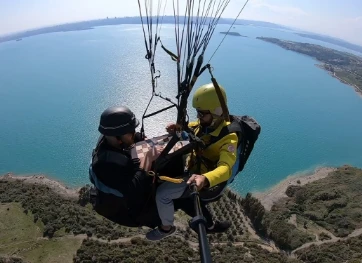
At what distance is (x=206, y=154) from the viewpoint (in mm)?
4023

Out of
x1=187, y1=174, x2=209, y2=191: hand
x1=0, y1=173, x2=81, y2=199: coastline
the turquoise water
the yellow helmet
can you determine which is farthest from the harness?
the turquoise water

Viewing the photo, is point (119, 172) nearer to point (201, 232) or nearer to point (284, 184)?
point (201, 232)

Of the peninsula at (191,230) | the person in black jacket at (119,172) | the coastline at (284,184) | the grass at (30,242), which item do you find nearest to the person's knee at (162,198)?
the person in black jacket at (119,172)

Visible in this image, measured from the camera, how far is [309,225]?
30.0 meters

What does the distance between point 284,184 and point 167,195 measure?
3649cm

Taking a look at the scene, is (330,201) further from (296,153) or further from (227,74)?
(227,74)

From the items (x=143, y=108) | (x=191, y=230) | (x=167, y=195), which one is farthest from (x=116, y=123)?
(x=143, y=108)

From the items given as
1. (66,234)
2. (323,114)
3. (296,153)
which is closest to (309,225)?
(296,153)

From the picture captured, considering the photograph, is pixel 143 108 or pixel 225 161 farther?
pixel 143 108

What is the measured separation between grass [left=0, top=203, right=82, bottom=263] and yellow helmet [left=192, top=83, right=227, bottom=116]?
20.2 metres

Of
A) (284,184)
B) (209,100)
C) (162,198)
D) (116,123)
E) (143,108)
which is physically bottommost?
(284,184)

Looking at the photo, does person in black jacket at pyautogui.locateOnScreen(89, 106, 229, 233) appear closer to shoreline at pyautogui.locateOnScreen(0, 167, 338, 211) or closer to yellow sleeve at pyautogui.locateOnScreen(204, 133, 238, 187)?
yellow sleeve at pyautogui.locateOnScreen(204, 133, 238, 187)

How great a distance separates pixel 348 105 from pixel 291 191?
39998 millimetres

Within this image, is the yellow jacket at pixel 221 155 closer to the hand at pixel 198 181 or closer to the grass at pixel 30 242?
the hand at pixel 198 181
